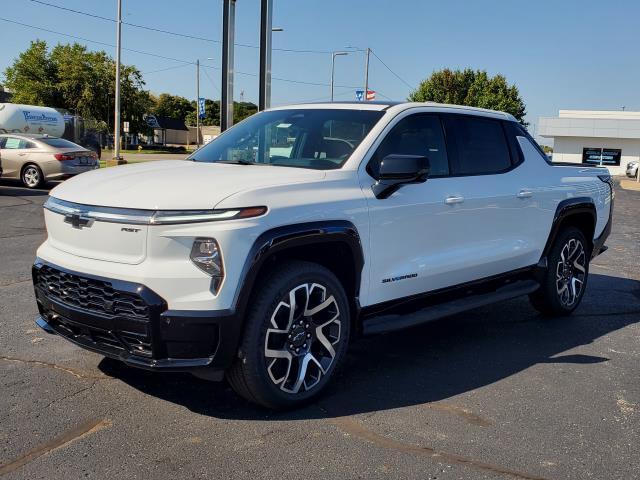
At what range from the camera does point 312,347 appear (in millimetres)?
3979

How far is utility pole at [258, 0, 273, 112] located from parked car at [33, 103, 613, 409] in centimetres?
957

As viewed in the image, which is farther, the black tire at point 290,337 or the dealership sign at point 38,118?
the dealership sign at point 38,118

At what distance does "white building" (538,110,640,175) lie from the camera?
2074 inches

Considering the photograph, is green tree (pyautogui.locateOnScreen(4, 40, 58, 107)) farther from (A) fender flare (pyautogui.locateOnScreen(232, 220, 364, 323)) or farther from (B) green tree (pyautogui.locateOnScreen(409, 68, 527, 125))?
(A) fender flare (pyautogui.locateOnScreen(232, 220, 364, 323))

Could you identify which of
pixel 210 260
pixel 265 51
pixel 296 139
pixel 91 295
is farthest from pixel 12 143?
pixel 210 260

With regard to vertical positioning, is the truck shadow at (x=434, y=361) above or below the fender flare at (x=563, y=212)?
below

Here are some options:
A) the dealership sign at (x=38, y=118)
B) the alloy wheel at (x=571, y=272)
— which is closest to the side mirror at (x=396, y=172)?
the alloy wheel at (x=571, y=272)

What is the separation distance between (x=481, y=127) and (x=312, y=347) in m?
2.64

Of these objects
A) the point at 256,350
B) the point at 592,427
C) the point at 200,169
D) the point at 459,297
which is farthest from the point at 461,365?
the point at 200,169

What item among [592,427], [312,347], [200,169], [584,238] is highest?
[200,169]

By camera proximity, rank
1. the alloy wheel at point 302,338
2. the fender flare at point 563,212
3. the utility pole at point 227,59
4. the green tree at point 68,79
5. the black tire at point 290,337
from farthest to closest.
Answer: the green tree at point 68,79 < the utility pole at point 227,59 < the fender flare at point 563,212 < the alloy wheel at point 302,338 < the black tire at point 290,337

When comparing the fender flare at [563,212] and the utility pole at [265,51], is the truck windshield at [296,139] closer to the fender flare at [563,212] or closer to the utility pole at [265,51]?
the fender flare at [563,212]

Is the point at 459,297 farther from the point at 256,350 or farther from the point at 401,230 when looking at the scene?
the point at 256,350

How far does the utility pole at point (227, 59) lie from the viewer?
47.0ft
